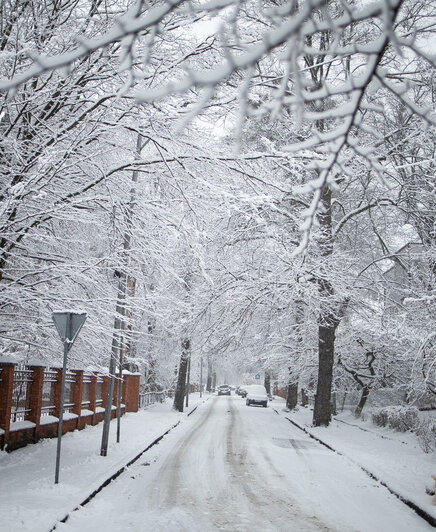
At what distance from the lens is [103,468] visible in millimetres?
9062

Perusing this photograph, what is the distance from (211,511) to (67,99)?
649 centimetres

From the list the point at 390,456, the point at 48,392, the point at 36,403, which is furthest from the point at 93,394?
the point at 390,456

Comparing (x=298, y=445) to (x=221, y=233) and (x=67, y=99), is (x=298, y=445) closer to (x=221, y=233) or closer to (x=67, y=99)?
(x=221, y=233)

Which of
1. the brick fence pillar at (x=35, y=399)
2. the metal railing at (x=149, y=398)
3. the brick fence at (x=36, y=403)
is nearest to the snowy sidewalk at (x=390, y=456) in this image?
the brick fence at (x=36, y=403)

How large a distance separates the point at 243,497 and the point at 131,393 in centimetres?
1844

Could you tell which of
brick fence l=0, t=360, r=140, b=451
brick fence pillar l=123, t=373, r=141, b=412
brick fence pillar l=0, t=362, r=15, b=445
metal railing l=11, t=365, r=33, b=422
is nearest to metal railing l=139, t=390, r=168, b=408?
brick fence pillar l=123, t=373, r=141, b=412

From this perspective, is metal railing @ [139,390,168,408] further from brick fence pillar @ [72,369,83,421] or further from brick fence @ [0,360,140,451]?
brick fence pillar @ [72,369,83,421]

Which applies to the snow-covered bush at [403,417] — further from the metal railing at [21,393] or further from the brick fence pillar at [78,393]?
the metal railing at [21,393]

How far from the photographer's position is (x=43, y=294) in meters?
7.38

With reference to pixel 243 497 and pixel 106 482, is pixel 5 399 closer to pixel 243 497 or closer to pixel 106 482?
pixel 106 482

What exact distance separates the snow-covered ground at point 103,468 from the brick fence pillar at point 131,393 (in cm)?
754

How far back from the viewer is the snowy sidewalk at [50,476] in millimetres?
5777

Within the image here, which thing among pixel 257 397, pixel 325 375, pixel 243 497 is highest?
pixel 325 375

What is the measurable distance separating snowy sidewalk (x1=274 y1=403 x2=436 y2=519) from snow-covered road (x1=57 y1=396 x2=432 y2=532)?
0.90 ft
